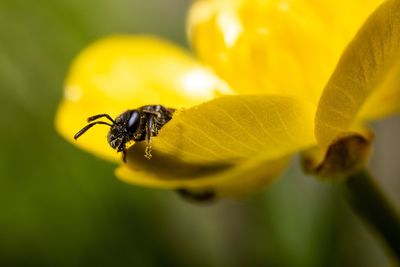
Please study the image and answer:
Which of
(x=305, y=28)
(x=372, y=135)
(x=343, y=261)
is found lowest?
(x=343, y=261)

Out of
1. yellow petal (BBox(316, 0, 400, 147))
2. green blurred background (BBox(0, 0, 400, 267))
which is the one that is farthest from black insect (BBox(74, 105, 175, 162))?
green blurred background (BBox(0, 0, 400, 267))

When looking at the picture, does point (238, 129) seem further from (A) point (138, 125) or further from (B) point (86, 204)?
(B) point (86, 204)

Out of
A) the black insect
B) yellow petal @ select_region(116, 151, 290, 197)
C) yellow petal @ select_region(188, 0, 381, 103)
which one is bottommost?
yellow petal @ select_region(116, 151, 290, 197)

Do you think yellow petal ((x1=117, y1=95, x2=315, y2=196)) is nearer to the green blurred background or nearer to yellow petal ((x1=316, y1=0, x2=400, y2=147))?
yellow petal ((x1=316, y1=0, x2=400, y2=147))

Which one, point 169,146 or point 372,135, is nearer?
point 169,146

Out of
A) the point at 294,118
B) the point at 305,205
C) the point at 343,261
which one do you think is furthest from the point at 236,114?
the point at 305,205

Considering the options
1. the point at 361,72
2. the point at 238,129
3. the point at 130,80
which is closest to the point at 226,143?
the point at 238,129

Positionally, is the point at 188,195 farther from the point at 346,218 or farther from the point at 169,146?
the point at 346,218
